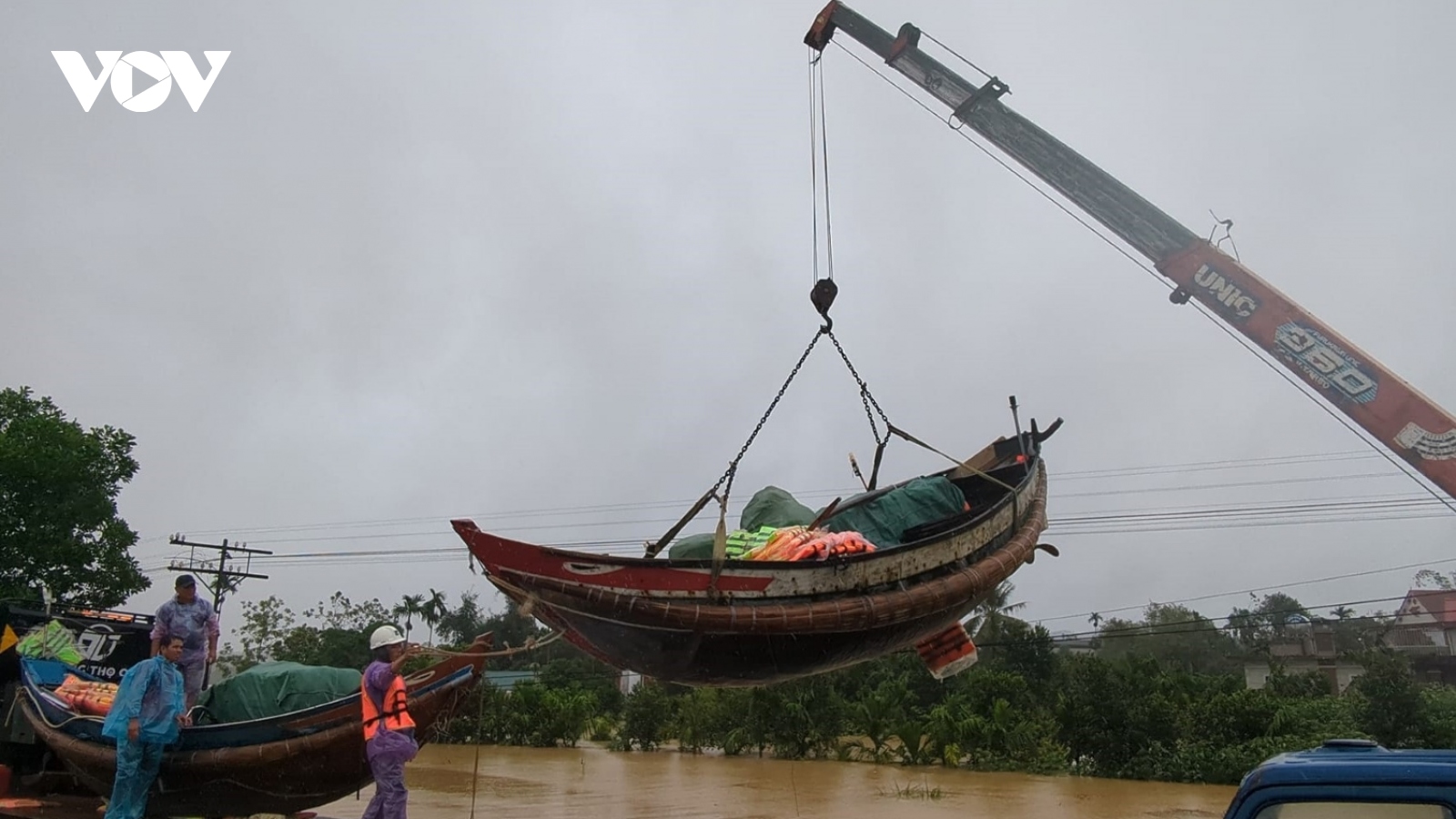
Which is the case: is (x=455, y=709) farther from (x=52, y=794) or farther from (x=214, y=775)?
(x=52, y=794)

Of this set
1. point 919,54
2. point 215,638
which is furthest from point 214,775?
point 919,54

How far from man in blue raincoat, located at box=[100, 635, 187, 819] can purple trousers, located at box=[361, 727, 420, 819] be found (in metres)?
2.27

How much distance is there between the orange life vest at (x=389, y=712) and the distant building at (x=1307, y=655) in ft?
102

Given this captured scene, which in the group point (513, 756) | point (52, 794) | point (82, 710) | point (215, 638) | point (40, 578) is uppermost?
point (40, 578)

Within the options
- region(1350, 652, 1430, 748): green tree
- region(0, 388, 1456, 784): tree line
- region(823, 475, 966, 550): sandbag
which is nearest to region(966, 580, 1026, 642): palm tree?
region(0, 388, 1456, 784): tree line

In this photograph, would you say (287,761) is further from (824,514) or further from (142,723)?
(824,514)

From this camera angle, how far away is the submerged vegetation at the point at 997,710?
17281 mm

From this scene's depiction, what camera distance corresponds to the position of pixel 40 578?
21469 millimetres

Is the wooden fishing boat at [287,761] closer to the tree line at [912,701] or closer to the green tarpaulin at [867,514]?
the green tarpaulin at [867,514]

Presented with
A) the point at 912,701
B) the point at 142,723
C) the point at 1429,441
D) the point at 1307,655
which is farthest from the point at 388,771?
the point at 1307,655

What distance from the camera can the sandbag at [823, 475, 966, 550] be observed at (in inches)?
247

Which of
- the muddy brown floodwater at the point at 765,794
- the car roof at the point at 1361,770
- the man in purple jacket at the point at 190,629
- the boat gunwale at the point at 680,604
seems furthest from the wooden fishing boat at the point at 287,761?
the car roof at the point at 1361,770

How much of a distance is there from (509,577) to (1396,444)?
411 inches

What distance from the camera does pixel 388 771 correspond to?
521 centimetres
